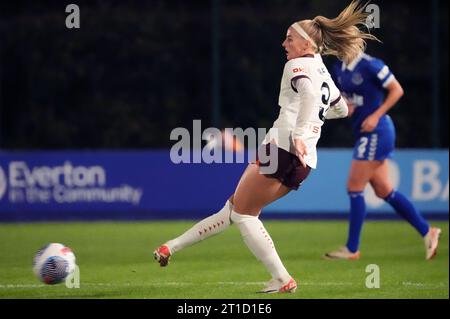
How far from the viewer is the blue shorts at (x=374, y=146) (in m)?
10.8

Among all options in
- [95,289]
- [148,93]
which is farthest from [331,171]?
[95,289]

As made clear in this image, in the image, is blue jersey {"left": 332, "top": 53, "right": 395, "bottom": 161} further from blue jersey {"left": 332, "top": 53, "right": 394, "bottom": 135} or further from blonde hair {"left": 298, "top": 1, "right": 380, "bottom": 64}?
blonde hair {"left": 298, "top": 1, "right": 380, "bottom": 64}

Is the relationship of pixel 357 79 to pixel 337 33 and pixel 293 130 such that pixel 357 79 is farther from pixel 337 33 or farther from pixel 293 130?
pixel 293 130

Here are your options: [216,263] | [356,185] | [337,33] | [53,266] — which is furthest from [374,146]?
[53,266]

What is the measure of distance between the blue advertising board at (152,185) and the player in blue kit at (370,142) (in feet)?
14.5

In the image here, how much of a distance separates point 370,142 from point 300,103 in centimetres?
342

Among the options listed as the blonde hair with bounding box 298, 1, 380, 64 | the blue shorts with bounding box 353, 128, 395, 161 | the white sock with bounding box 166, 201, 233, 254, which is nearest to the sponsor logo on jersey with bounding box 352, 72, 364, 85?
the blue shorts with bounding box 353, 128, 395, 161

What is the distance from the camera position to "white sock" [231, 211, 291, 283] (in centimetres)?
785

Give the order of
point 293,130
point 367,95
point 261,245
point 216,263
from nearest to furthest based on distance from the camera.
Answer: point 293,130, point 261,245, point 216,263, point 367,95

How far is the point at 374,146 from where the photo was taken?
35.6 ft

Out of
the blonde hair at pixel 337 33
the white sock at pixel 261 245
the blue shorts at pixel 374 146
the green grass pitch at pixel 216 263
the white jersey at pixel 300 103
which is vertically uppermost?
the blonde hair at pixel 337 33

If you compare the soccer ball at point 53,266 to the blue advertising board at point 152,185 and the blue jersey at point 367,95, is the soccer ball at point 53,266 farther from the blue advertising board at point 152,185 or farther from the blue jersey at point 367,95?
the blue advertising board at point 152,185

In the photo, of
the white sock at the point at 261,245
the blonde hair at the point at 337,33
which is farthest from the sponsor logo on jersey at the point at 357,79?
the white sock at the point at 261,245

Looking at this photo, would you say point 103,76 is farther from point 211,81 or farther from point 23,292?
point 23,292
